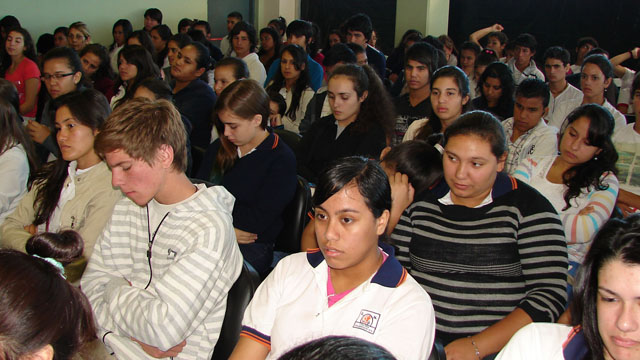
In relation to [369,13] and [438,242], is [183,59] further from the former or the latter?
[369,13]

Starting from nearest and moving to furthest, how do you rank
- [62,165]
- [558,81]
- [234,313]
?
1. [234,313]
2. [62,165]
3. [558,81]

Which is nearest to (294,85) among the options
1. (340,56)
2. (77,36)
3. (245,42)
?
Answer: (340,56)

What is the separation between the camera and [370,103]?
3.12m

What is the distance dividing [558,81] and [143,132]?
13.5 feet

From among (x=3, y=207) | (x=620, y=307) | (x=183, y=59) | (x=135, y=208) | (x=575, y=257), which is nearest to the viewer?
(x=620, y=307)

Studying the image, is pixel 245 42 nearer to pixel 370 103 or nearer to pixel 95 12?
pixel 370 103

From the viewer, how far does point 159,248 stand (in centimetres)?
160

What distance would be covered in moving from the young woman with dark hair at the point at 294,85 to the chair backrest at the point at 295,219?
6.02 ft

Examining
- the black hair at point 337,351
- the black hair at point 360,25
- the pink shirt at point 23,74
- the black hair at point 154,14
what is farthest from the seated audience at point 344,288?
the black hair at point 154,14

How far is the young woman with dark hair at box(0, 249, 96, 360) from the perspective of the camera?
931 mm

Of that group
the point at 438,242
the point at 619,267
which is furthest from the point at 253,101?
the point at 619,267

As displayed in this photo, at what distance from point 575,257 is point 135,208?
5.82 feet

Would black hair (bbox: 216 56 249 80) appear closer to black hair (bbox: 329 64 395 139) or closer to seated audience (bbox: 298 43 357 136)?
seated audience (bbox: 298 43 357 136)

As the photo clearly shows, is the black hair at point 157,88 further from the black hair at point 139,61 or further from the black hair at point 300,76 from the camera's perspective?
the black hair at point 300,76
